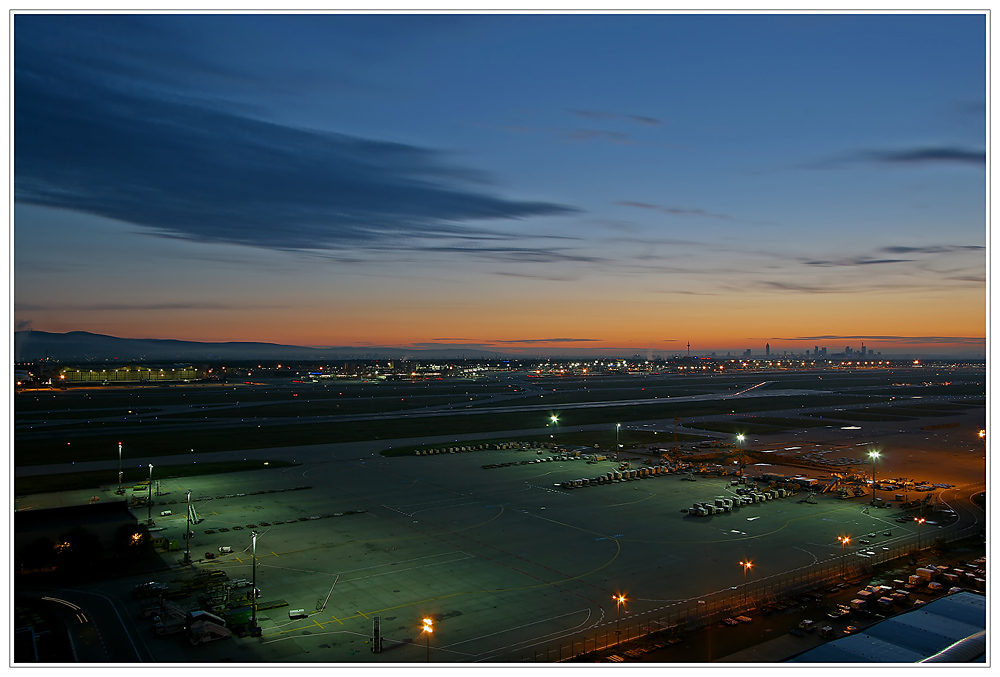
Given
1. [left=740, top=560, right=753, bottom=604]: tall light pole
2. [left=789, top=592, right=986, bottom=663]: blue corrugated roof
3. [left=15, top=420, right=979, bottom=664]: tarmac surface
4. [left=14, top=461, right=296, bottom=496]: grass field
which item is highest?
[left=789, top=592, right=986, bottom=663]: blue corrugated roof

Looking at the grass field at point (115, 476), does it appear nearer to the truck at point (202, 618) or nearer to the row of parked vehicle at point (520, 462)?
the row of parked vehicle at point (520, 462)

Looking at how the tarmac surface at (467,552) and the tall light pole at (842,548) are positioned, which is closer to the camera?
the tarmac surface at (467,552)

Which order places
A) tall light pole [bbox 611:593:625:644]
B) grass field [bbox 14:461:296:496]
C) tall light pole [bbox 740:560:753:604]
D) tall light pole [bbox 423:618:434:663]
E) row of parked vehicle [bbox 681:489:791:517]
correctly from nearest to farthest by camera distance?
tall light pole [bbox 423:618:434:663] < tall light pole [bbox 611:593:625:644] < tall light pole [bbox 740:560:753:604] < row of parked vehicle [bbox 681:489:791:517] < grass field [bbox 14:461:296:496]

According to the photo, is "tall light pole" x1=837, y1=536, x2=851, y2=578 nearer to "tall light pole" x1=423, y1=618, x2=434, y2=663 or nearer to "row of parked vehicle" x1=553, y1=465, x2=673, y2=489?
"row of parked vehicle" x1=553, y1=465, x2=673, y2=489

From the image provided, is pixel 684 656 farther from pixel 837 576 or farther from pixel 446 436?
pixel 446 436

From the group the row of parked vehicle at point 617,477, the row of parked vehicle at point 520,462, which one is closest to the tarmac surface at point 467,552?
the row of parked vehicle at point 617,477

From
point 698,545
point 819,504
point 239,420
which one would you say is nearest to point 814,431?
point 819,504

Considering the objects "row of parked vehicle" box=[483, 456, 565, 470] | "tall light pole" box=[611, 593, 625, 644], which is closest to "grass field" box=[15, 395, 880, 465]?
"row of parked vehicle" box=[483, 456, 565, 470]

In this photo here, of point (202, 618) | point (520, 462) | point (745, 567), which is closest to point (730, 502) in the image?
point (745, 567)
